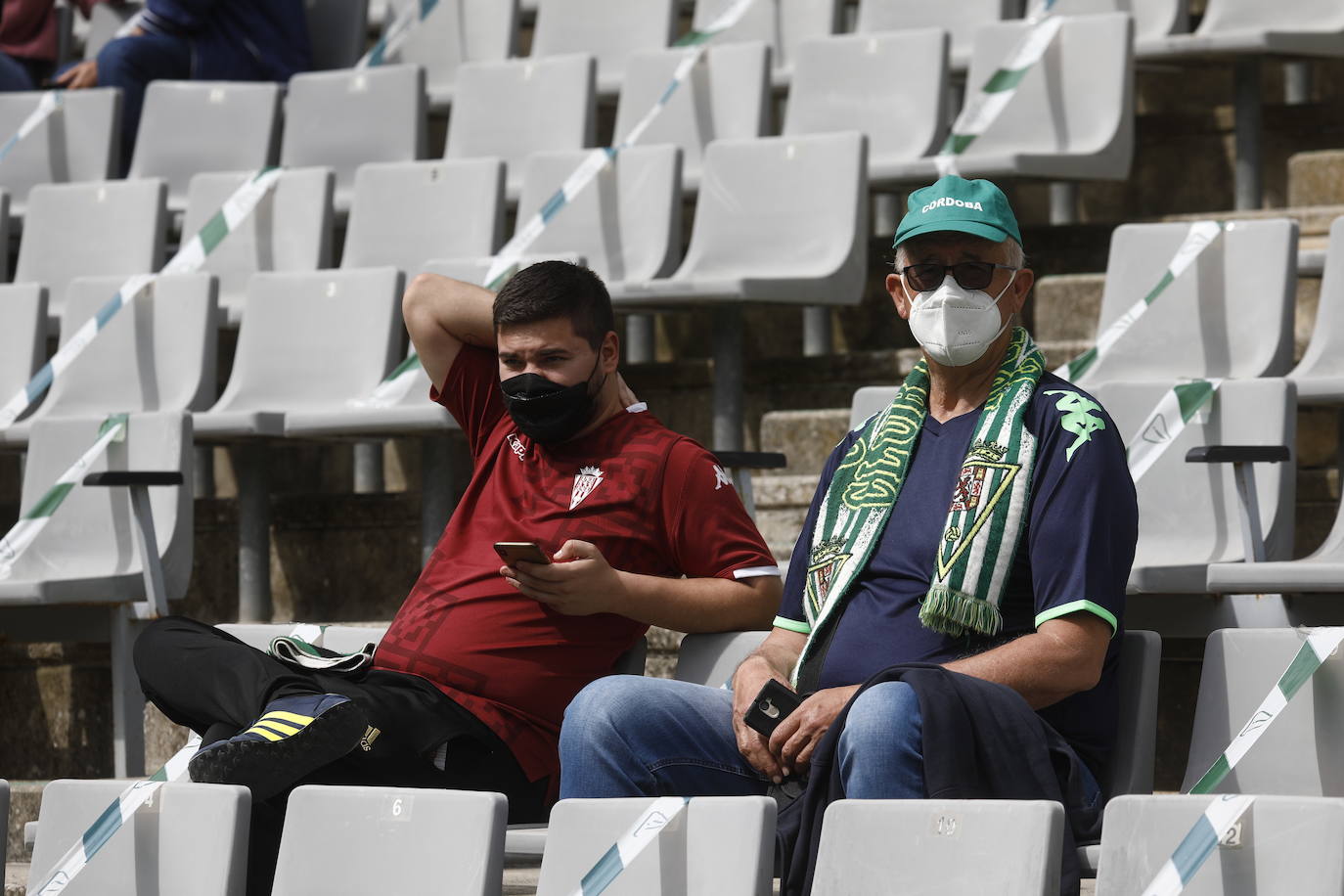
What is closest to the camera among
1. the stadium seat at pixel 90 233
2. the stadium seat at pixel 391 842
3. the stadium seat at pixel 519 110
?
the stadium seat at pixel 391 842

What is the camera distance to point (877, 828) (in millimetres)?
2070

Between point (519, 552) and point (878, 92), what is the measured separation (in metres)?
2.68

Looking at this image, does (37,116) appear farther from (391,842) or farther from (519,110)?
(391,842)

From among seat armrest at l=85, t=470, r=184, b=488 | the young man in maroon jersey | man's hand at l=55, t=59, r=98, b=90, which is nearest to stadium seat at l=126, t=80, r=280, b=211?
man's hand at l=55, t=59, r=98, b=90

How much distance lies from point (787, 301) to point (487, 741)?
1.79 meters

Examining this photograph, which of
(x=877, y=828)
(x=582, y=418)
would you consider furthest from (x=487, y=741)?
(x=877, y=828)

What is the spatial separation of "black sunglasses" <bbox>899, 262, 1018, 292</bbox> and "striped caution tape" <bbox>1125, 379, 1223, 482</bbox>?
907 mm

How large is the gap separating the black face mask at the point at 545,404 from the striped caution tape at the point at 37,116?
3561mm

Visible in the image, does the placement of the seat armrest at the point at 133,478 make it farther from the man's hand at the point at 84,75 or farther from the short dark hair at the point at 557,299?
the man's hand at the point at 84,75

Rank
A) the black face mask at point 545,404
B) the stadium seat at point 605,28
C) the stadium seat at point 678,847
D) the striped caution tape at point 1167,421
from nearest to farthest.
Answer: the stadium seat at point 678,847
the black face mask at point 545,404
the striped caution tape at point 1167,421
the stadium seat at point 605,28

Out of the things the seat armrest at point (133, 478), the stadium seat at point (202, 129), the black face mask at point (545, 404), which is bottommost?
the seat armrest at point (133, 478)

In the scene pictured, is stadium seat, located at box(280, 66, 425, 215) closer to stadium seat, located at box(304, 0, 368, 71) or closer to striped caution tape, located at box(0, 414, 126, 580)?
stadium seat, located at box(304, 0, 368, 71)

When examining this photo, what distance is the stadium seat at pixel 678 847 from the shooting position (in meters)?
2.05

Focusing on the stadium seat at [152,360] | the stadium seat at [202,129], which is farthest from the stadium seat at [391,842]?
the stadium seat at [202,129]
